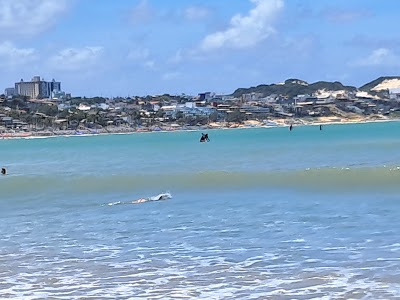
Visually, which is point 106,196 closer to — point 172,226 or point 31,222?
point 31,222

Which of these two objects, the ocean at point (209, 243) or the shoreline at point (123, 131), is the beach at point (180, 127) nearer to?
the shoreline at point (123, 131)

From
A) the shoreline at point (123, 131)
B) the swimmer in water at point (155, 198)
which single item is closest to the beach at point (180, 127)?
the shoreline at point (123, 131)

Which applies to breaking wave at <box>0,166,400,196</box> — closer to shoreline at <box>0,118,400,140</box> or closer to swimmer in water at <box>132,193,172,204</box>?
swimmer in water at <box>132,193,172,204</box>

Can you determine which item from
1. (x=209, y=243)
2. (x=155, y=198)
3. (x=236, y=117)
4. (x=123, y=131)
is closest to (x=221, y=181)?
(x=155, y=198)

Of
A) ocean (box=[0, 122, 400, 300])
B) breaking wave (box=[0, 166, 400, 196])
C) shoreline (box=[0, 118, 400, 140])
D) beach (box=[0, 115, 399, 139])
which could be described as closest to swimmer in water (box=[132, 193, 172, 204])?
ocean (box=[0, 122, 400, 300])

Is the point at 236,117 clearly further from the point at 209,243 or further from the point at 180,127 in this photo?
the point at 209,243

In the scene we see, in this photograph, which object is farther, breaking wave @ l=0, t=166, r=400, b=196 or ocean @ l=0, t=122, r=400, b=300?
breaking wave @ l=0, t=166, r=400, b=196

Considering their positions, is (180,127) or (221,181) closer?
(221,181)

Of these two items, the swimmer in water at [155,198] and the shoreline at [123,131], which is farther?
the shoreline at [123,131]

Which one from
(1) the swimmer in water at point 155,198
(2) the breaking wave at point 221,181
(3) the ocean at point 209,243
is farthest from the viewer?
(2) the breaking wave at point 221,181

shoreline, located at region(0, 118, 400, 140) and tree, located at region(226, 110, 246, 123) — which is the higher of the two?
tree, located at region(226, 110, 246, 123)

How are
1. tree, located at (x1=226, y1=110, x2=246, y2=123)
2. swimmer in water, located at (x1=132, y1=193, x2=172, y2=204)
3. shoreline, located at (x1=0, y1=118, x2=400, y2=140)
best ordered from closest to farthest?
swimmer in water, located at (x1=132, y1=193, x2=172, y2=204)
shoreline, located at (x1=0, y1=118, x2=400, y2=140)
tree, located at (x1=226, y1=110, x2=246, y2=123)

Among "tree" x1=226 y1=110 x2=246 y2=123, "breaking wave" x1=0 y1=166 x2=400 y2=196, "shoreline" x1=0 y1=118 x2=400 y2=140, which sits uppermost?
"tree" x1=226 y1=110 x2=246 y2=123

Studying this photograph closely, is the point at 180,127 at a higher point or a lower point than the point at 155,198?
lower
